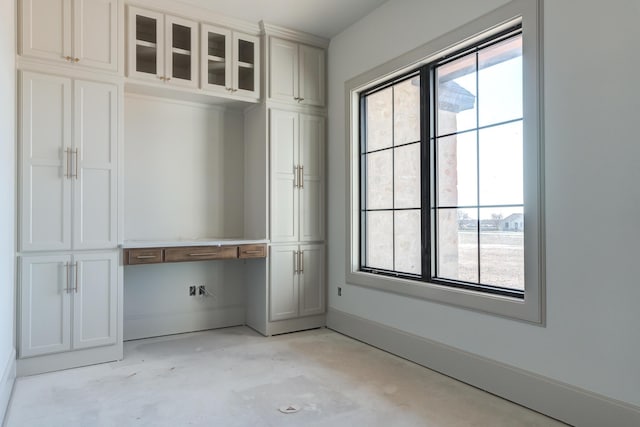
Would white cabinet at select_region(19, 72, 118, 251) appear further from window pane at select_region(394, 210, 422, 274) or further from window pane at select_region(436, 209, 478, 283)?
window pane at select_region(436, 209, 478, 283)

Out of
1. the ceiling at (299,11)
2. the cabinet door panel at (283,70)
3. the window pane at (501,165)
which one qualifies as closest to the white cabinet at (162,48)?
the ceiling at (299,11)

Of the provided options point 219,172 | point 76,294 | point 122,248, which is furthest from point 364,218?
point 76,294

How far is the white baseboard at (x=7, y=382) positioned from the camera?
7.09 feet

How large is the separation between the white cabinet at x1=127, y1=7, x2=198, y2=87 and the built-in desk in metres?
1.33

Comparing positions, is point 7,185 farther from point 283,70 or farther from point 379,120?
point 379,120

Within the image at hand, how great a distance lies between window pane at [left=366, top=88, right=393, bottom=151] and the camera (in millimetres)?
3531

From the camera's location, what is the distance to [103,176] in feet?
10.1

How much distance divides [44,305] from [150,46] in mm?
2110

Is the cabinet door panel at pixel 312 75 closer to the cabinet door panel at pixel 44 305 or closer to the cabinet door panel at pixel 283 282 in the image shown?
the cabinet door panel at pixel 283 282

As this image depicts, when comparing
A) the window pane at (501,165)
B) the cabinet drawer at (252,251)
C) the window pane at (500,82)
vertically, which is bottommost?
the cabinet drawer at (252,251)

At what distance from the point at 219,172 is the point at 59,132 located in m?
1.44

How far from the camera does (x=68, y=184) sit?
2.97 m

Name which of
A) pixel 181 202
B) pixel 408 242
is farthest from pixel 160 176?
pixel 408 242

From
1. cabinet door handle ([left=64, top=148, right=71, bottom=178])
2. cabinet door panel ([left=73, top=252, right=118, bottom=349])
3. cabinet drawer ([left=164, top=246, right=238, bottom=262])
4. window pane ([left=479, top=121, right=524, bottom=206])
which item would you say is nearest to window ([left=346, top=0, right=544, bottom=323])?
window pane ([left=479, top=121, right=524, bottom=206])
